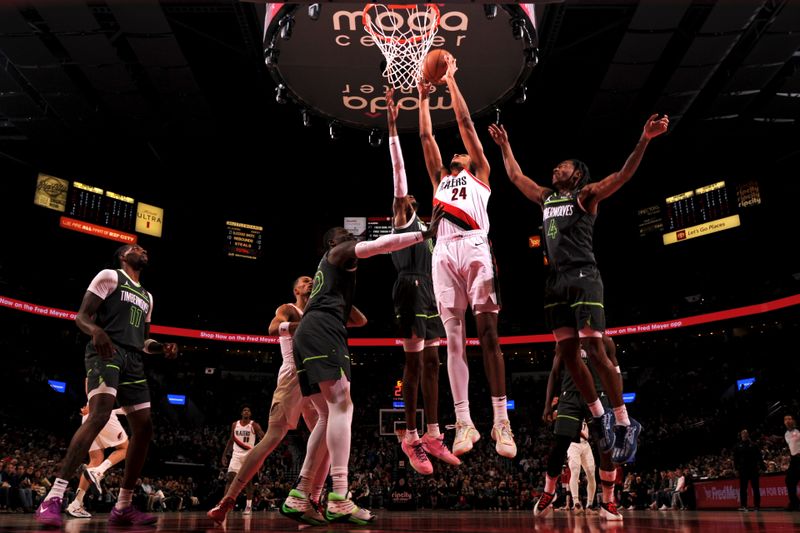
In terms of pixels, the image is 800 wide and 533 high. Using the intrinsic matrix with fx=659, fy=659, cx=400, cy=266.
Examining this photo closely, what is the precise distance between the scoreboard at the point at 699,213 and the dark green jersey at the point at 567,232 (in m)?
19.4

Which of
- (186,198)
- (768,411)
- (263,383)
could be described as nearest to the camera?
(768,411)

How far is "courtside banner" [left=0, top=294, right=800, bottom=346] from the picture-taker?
22.6 m

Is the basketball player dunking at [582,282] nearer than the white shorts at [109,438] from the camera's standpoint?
Yes

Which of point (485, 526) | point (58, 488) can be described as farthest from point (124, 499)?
point (485, 526)

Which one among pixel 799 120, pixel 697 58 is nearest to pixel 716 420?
pixel 799 120

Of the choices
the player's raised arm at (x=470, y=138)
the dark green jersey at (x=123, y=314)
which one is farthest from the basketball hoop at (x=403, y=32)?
the dark green jersey at (x=123, y=314)

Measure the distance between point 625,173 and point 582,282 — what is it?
995 mm

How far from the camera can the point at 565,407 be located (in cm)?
734

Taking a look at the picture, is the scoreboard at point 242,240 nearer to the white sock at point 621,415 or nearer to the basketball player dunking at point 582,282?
the basketball player dunking at point 582,282

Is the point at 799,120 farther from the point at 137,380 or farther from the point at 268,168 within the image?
the point at 137,380

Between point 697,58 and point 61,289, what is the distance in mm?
22066

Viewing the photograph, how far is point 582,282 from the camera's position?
5.60 metres

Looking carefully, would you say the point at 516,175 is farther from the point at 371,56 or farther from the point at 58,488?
the point at 58,488

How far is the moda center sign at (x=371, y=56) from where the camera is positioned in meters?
8.41
